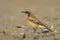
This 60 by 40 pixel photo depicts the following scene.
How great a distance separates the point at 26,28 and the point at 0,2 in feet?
16.0

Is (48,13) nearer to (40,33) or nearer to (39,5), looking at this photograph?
(39,5)

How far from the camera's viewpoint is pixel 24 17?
1625 centimetres

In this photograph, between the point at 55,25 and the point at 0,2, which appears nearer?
the point at 55,25

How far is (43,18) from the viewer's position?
16031 millimetres

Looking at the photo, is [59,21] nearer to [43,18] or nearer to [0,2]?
[43,18]

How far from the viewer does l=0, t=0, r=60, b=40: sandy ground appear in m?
13.1

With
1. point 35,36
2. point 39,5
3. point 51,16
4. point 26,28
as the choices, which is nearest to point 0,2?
point 39,5

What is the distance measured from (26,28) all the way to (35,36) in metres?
1.32

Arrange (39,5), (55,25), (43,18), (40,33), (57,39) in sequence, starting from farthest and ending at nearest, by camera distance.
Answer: (39,5), (43,18), (55,25), (40,33), (57,39)

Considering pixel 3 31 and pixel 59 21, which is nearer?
pixel 3 31

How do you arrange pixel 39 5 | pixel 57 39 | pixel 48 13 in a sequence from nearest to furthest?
pixel 57 39 → pixel 48 13 → pixel 39 5

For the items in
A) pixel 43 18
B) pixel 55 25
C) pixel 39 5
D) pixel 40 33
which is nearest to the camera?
pixel 40 33

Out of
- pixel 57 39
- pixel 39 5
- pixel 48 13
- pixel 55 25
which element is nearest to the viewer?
pixel 57 39

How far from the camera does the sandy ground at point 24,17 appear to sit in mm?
13094
